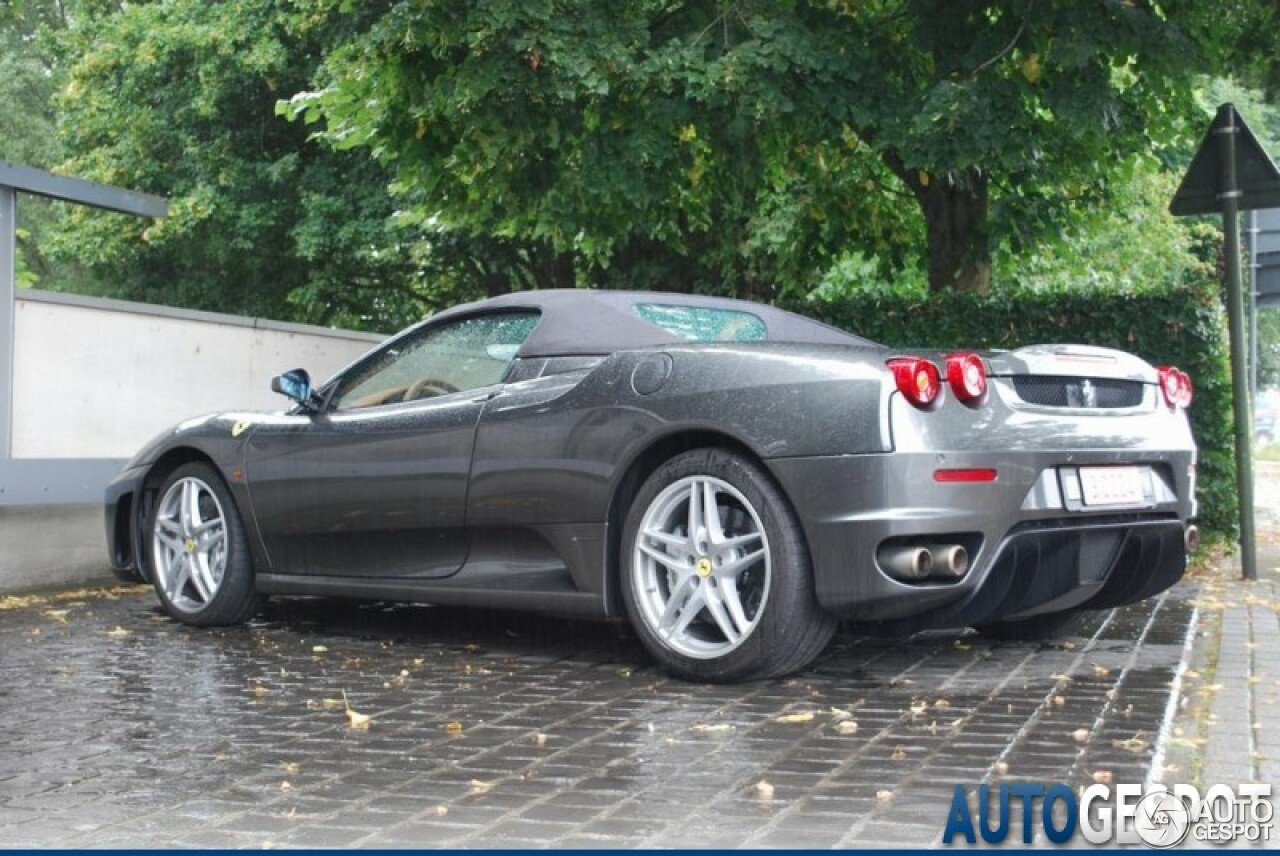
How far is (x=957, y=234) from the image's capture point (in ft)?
43.0

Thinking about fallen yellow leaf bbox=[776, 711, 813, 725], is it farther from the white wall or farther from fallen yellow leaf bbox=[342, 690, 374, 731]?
the white wall

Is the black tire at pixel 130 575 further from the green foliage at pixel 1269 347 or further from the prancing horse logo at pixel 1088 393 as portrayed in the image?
the green foliage at pixel 1269 347

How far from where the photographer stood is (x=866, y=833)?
12.6 ft

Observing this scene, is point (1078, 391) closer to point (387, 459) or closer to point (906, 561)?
point (906, 561)

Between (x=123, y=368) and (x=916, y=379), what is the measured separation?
647 cm

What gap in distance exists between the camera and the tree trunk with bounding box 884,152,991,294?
512 inches

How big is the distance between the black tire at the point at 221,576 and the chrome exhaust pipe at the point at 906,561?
3.49 meters

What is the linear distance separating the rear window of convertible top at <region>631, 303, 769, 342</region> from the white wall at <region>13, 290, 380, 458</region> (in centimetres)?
473

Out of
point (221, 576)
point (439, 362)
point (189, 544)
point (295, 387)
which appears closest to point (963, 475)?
point (439, 362)

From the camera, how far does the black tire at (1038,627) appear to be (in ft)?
23.4

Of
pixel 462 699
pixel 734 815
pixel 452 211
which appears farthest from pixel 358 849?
pixel 452 211

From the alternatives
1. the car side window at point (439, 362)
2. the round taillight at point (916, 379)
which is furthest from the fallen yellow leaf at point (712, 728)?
the car side window at point (439, 362)

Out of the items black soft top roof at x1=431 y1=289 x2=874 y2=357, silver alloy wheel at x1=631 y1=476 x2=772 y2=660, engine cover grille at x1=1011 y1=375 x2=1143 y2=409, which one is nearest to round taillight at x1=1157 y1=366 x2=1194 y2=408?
engine cover grille at x1=1011 y1=375 x2=1143 y2=409

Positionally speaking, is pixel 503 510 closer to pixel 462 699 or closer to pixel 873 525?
pixel 462 699
